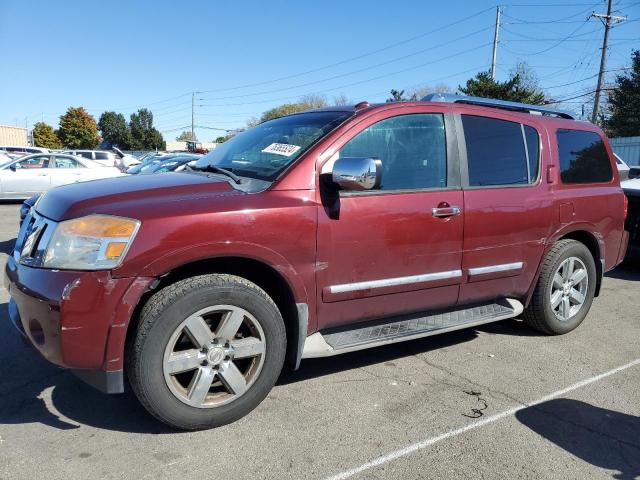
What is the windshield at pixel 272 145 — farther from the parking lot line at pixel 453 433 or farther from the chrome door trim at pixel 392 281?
the parking lot line at pixel 453 433

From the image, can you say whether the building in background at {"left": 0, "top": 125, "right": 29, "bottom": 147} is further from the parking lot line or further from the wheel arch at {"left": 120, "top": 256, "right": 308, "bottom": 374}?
the parking lot line

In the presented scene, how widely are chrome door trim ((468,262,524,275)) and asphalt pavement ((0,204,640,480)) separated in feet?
2.30

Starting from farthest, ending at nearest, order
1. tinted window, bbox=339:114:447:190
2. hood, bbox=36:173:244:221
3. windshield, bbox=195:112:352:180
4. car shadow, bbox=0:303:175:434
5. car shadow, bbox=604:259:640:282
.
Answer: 1. car shadow, bbox=604:259:640:282
2. tinted window, bbox=339:114:447:190
3. windshield, bbox=195:112:352:180
4. car shadow, bbox=0:303:175:434
5. hood, bbox=36:173:244:221

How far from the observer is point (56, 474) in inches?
98.4

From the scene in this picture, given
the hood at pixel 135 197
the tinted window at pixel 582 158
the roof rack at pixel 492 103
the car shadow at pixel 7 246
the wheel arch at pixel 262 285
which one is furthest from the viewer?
the car shadow at pixel 7 246

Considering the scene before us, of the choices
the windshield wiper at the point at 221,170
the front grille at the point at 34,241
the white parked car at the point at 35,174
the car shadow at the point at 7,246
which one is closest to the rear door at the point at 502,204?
the windshield wiper at the point at 221,170

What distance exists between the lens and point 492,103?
4.28 m

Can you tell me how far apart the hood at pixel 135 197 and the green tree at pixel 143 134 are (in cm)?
8225

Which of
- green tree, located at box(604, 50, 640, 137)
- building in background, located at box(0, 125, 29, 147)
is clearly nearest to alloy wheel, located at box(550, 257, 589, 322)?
green tree, located at box(604, 50, 640, 137)

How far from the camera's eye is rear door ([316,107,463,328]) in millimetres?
3246

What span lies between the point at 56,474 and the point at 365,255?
2.02m

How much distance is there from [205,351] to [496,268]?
2328 millimetres

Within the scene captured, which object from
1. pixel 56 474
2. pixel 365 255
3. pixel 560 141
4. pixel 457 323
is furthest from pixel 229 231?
pixel 560 141

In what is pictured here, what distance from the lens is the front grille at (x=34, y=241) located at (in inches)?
107
